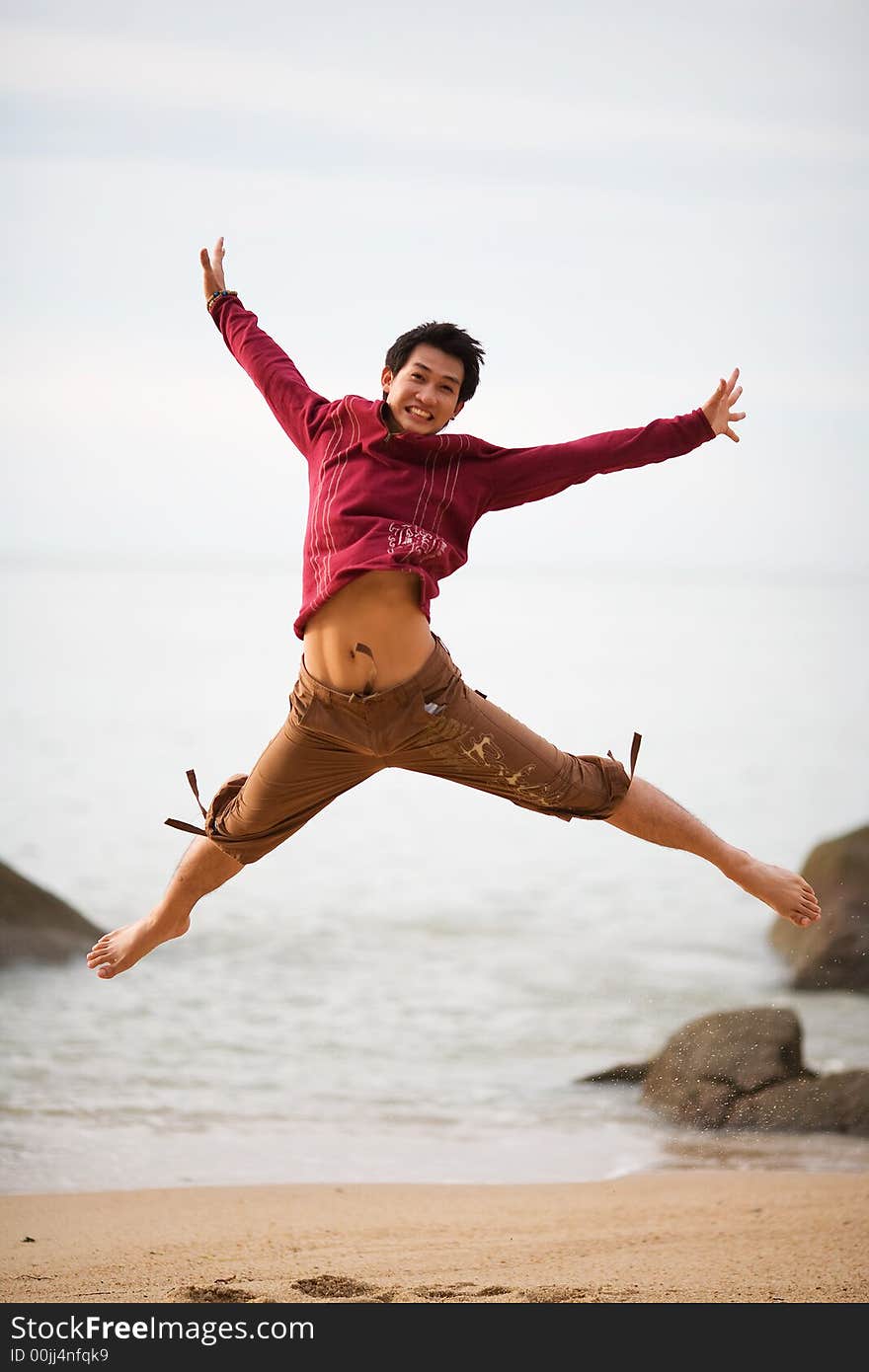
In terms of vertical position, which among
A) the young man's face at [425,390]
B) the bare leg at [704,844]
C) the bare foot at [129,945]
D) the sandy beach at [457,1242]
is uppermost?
the young man's face at [425,390]

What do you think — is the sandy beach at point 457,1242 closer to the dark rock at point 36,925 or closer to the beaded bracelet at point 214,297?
the beaded bracelet at point 214,297

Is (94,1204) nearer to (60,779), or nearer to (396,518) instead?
(396,518)

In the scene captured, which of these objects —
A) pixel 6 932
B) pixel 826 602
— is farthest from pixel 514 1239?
pixel 826 602

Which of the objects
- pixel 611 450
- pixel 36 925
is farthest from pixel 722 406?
pixel 36 925

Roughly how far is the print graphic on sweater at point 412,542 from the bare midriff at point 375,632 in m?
0.05

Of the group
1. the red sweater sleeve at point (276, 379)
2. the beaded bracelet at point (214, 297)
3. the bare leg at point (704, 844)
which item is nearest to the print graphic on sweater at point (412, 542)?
the red sweater sleeve at point (276, 379)

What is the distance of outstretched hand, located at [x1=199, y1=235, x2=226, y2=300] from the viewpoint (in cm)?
373

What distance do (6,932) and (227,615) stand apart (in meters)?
23.9

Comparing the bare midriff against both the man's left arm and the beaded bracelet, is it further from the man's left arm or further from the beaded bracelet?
the beaded bracelet

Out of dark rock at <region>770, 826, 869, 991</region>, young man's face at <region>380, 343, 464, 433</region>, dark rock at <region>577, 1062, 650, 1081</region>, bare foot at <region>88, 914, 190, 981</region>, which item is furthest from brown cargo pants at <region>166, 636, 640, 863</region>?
dark rock at <region>770, 826, 869, 991</region>

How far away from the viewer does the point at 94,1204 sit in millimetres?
5070

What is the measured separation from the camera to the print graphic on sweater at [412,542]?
10.8ft

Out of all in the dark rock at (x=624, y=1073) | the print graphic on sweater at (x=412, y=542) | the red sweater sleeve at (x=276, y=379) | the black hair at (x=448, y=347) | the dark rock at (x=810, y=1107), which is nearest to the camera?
the print graphic on sweater at (x=412, y=542)

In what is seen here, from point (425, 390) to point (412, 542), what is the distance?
355 mm
